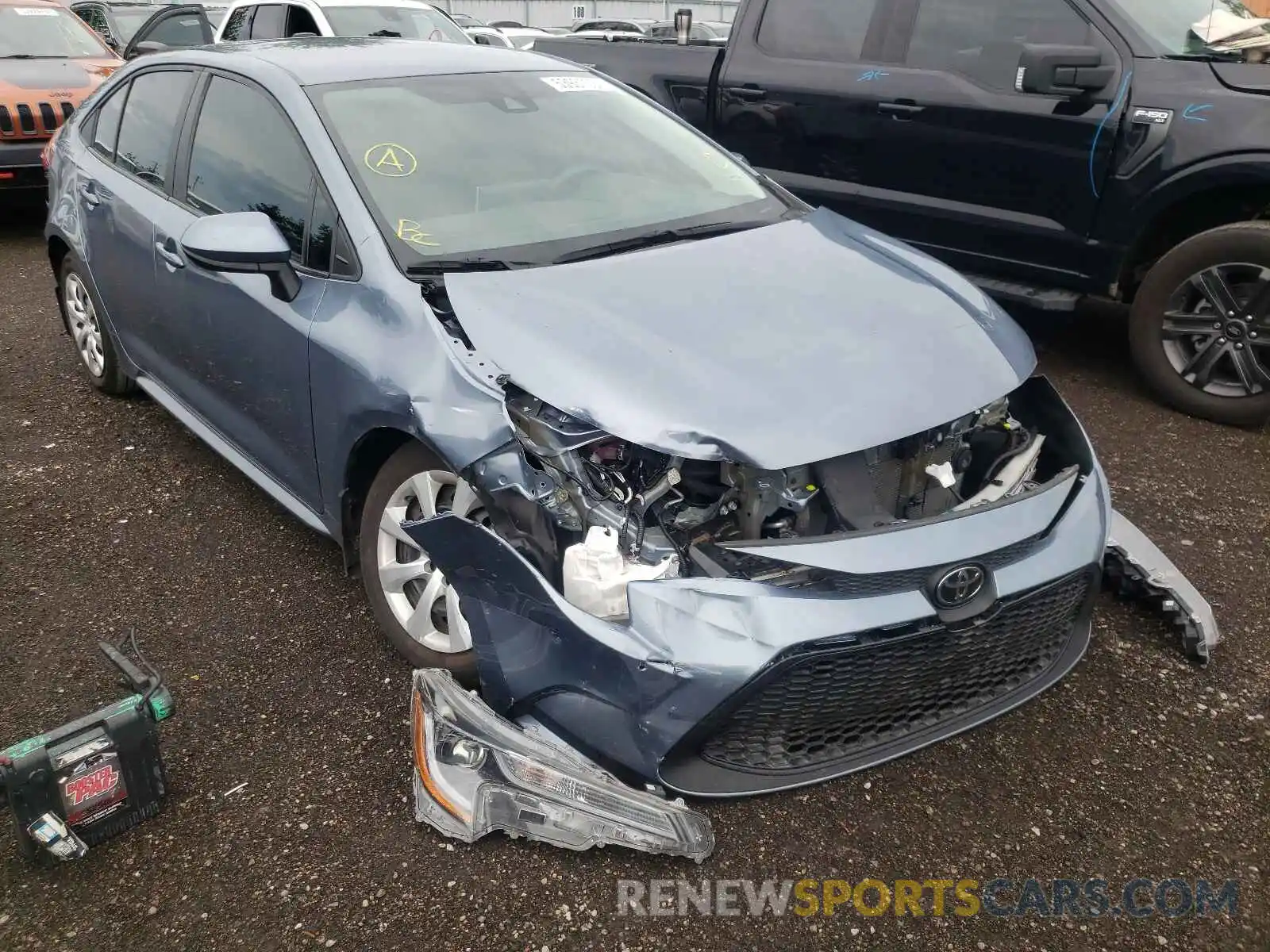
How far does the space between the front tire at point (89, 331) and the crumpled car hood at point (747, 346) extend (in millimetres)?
2573

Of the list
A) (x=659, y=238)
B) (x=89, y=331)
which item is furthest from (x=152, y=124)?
(x=659, y=238)

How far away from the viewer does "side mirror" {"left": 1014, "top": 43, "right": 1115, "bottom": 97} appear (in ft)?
13.7

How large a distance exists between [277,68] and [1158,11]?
12.8 ft

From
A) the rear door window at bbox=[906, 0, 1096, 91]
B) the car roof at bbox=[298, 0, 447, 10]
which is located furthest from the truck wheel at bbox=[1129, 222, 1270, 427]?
the car roof at bbox=[298, 0, 447, 10]

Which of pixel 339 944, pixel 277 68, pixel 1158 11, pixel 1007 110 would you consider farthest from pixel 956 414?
pixel 1158 11

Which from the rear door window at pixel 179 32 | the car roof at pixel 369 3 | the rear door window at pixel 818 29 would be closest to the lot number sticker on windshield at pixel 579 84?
the rear door window at pixel 818 29

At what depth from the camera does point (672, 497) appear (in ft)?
7.44

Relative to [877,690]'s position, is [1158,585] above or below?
Result: below

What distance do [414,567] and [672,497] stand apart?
82 centimetres

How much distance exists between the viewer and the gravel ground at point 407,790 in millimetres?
2096

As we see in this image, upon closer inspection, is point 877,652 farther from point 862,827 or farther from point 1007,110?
point 1007,110

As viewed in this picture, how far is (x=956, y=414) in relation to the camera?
90.6 inches

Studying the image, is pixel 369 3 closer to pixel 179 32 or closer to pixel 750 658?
pixel 179 32

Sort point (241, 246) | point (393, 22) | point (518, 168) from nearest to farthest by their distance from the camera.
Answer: point (241, 246), point (518, 168), point (393, 22)
